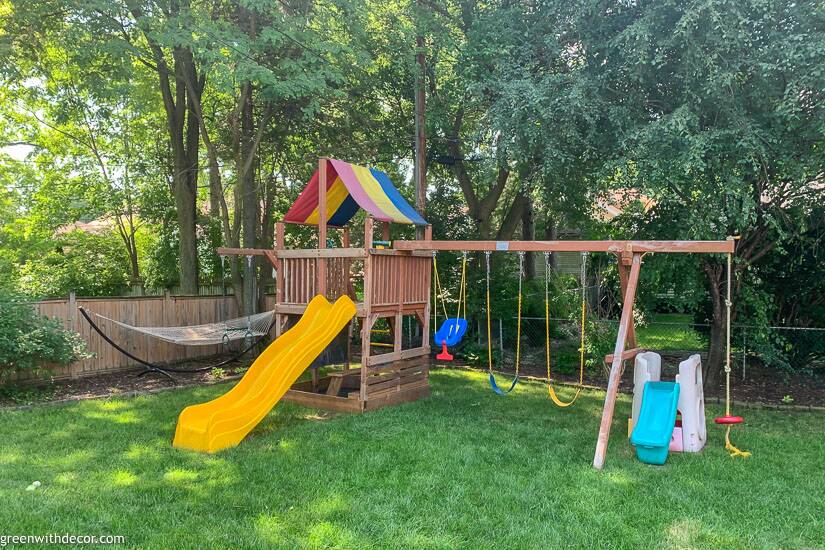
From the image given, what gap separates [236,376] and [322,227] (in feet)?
11.1

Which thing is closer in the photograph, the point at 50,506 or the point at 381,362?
the point at 50,506

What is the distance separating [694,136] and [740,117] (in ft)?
2.08

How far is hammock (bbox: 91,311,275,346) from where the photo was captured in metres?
8.93

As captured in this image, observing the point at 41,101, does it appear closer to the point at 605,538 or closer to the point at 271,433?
the point at 271,433

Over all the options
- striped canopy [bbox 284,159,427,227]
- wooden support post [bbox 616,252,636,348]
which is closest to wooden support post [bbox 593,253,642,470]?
wooden support post [bbox 616,252,636,348]

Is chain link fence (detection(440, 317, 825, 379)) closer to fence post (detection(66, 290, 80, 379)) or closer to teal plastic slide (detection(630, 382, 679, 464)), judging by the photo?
→ teal plastic slide (detection(630, 382, 679, 464))

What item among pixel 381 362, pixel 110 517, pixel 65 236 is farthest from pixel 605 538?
pixel 65 236

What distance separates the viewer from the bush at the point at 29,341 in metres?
7.20

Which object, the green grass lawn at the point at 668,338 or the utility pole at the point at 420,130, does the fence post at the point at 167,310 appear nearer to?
the utility pole at the point at 420,130

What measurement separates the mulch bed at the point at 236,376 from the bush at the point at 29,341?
1.11 ft

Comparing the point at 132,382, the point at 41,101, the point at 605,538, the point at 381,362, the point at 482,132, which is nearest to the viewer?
the point at 605,538

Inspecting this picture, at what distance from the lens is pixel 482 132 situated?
8.24 meters

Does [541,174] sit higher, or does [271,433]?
[541,174]

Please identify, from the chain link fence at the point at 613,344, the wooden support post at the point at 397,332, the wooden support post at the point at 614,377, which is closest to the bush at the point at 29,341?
the wooden support post at the point at 397,332
